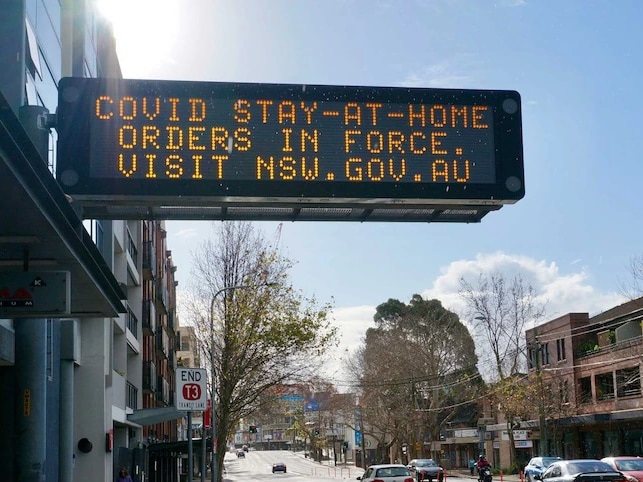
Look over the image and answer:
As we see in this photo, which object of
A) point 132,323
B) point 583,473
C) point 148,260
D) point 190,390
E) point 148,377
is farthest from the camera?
point 148,260

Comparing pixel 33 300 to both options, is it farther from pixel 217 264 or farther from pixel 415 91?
pixel 217 264

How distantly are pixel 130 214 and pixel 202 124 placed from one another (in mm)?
1299

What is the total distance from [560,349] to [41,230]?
59194 millimetres

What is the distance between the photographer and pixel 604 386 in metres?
57.3

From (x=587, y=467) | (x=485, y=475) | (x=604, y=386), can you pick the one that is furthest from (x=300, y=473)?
(x=587, y=467)

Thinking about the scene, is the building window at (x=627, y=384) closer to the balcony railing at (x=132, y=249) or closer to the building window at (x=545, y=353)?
the building window at (x=545, y=353)

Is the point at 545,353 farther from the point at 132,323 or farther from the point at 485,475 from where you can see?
the point at 132,323

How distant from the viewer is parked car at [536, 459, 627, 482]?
24703 mm

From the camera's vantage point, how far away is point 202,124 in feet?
28.7

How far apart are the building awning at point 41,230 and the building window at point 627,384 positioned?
1769 inches

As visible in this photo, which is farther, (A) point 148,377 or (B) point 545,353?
(B) point 545,353

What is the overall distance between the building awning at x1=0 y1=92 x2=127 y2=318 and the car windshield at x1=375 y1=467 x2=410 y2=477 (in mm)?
20567

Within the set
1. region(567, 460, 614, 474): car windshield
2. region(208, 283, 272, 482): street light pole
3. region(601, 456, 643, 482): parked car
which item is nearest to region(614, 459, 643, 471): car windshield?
region(601, 456, 643, 482): parked car

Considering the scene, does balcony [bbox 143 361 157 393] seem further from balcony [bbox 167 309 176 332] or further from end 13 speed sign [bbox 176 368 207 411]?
end 13 speed sign [bbox 176 368 207 411]
